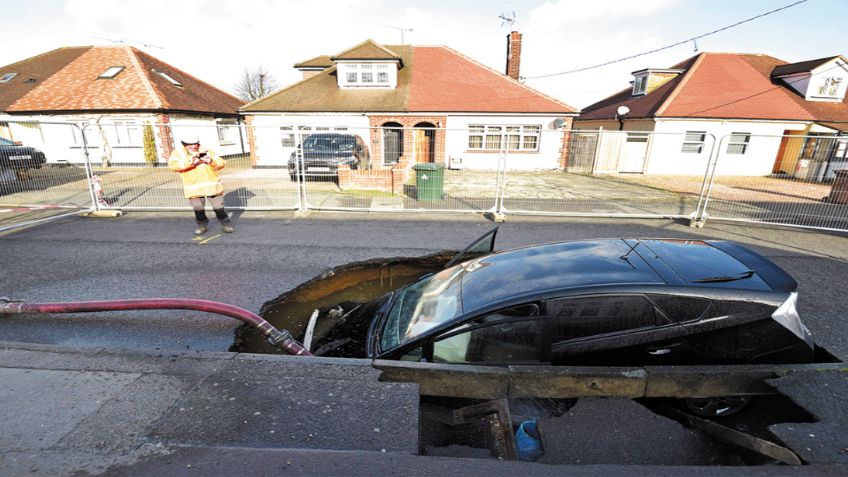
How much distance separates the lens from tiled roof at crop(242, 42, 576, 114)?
59.8ft

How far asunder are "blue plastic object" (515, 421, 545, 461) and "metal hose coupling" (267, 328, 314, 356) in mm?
1848

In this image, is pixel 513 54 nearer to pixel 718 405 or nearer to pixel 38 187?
pixel 38 187

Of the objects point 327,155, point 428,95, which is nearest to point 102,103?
point 327,155

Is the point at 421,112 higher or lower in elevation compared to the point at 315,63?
lower

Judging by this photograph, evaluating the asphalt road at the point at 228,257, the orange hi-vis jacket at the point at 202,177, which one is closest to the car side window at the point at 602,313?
the asphalt road at the point at 228,257

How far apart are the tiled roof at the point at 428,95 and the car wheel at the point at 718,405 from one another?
17.0m

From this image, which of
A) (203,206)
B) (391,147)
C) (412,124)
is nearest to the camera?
(203,206)

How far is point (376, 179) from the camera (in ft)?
38.5

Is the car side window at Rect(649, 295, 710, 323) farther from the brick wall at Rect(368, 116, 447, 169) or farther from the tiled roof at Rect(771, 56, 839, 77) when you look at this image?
the tiled roof at Rect(771, 56, 839, 77)

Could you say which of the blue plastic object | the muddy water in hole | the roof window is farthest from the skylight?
the blue plastic object

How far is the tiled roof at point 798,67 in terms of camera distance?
1873 centimetres

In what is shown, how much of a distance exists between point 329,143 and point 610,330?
11238 mm

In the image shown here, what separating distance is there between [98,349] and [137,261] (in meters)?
3.27

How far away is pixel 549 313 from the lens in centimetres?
264
